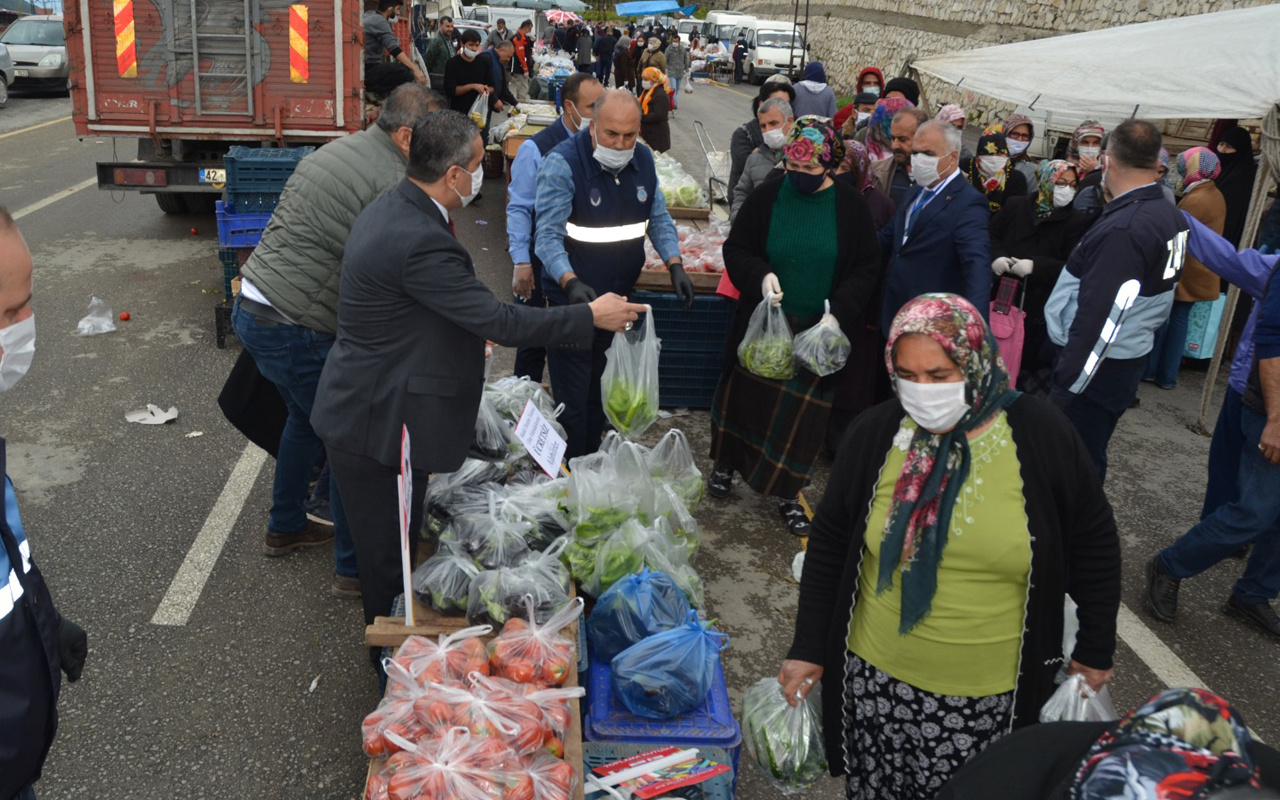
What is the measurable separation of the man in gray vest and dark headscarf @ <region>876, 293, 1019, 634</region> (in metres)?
2.29

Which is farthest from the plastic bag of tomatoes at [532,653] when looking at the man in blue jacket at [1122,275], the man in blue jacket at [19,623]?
the man in blue jacket at [1122,275]

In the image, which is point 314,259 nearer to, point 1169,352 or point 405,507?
point 405,507

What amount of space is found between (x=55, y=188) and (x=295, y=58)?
5299 millimetres

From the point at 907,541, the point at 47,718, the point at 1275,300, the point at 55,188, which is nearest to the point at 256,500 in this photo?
the point at 47,718

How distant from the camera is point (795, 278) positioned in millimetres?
4754

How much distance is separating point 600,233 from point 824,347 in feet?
3.90

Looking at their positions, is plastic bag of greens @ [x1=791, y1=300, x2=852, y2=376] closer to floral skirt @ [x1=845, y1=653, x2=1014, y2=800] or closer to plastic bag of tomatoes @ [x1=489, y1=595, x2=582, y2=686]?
plastic bag of tomatoes @ [x1=489, y1=595, x2=582, y2=686]

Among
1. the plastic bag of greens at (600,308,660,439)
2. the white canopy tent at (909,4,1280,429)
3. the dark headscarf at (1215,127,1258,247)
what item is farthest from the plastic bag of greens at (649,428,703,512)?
the dark headscarf at (1215,127,1258,247)

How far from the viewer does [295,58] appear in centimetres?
834

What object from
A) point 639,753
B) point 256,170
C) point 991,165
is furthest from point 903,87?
point 639,753

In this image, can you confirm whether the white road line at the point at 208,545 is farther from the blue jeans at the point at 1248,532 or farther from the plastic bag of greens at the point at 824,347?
the blue jeans at the point at 1248,532

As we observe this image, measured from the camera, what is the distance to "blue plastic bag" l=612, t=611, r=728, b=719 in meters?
2.93

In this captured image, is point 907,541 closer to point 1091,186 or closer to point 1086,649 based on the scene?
point 1086,649

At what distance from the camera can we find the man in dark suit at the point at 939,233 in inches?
188
